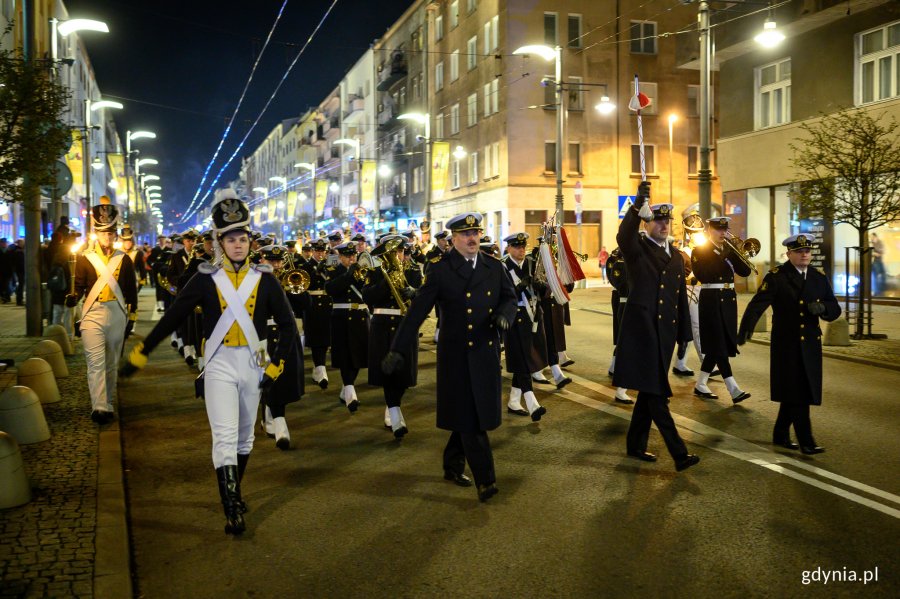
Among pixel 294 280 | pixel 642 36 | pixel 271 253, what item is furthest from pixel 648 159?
pixel 271 253

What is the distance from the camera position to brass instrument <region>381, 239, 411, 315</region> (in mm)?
8859

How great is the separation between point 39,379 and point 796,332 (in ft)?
25.9

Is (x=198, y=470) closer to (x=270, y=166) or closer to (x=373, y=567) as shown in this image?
(x=373, y=567)

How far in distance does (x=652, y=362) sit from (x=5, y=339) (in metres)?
13.9

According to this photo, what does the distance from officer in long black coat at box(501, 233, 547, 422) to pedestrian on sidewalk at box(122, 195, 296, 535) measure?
347cm

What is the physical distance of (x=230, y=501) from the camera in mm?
5414

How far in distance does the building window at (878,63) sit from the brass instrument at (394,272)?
1735cm

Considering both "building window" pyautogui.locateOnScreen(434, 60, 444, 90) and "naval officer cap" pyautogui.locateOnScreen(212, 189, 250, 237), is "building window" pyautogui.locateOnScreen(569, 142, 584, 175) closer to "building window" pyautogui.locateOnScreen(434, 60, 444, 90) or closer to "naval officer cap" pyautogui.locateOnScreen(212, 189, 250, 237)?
"building window" pyautogui.locateOnScreen(434, 60, 444, 90)

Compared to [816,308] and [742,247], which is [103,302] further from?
[742,247]

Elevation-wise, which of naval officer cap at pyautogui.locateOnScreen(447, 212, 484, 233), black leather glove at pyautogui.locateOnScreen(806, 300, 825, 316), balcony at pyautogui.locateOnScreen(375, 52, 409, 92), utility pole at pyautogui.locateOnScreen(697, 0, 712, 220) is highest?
balcony at pyautogui.locateOnScreen(375, 52, 409, 92)

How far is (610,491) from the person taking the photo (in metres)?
6.17

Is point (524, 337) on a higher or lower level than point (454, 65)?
lower

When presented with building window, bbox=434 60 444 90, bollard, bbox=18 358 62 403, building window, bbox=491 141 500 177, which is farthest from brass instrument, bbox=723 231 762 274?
building window, bbox=434 60 444 90

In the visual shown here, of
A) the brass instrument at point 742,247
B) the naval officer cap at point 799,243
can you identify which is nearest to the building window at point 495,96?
the brass instrument at point 742,247
